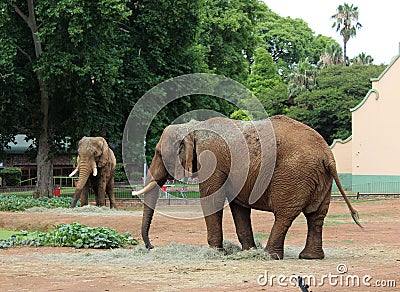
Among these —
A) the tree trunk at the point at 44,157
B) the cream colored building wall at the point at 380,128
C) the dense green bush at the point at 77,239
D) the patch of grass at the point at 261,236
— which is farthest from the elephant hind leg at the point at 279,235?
the cream colored building wall at the point at 380,128

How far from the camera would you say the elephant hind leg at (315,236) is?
14.2 m

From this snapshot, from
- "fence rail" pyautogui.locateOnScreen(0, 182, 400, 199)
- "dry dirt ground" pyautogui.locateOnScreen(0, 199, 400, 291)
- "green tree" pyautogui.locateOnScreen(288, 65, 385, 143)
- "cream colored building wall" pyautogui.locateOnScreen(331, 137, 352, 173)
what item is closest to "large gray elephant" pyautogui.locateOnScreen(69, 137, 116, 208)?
"fence rail" pyautogui.locateOnScreen(0, 182, 400, 199)

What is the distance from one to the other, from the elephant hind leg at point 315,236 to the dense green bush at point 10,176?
4412 cm

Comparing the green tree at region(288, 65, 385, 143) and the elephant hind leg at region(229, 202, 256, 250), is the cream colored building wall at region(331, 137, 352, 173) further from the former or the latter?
the elephant hind leg at region(229, 202, 256, 250)

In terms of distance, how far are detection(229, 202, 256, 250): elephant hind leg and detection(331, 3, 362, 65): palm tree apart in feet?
223

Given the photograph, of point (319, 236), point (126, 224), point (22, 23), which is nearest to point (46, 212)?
point (126, 224)

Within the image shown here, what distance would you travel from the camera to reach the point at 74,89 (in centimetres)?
3512

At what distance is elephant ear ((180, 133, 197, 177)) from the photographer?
14703mm

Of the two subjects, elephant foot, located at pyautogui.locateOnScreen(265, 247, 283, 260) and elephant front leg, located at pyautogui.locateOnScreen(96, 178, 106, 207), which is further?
elephant front leg, located at pyautogui.locateOnScreen(96, 178, 106, 207)

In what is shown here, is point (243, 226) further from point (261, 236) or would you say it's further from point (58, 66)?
point (58, 66)

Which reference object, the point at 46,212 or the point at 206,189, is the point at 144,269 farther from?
the point at 46,212

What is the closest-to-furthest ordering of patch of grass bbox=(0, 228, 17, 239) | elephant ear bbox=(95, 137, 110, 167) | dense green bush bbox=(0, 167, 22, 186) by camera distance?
patch of grass bbox=(0, 228, 17, 239), elephant ear bbox=(95, 137, 110, 167), dense green bush bbox=(0, 167, 22, 186)

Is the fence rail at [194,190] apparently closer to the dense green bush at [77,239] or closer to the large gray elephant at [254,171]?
the dense green bush at [77,239]

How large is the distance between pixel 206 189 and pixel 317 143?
91.5 inches
